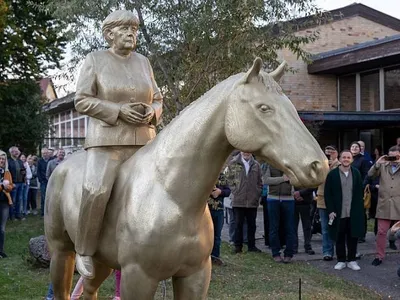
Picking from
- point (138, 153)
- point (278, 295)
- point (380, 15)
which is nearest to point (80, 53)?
point (278, 295)

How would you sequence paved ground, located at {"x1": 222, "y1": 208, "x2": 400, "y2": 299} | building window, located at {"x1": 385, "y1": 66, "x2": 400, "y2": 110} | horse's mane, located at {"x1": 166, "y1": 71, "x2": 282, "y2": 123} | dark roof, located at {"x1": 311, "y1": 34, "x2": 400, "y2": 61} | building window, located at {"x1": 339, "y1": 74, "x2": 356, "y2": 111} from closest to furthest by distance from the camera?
horse's mane, located at {"x1": 166, "y1": 71, "x2": 282, "y2": 123}, paved ground, located at {"x1": 222, "y1": 208, "x2": 400, "y2": 299}, dark roof, located at {"x1": 311, "y1": 34, "x2": 400, "y2": 61}, building window, located at {"x1": 385, "y1": 66, "x2": 400, "y2": 110}, building window, located at {"x1": 339, "y1": 74, "x2": 356, "y2": 111}

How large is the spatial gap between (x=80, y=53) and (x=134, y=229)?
20.6 feet

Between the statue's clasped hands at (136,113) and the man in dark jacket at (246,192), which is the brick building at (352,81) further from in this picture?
the statue's clasped hands at (136,113)

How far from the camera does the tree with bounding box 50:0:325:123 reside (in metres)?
7.66

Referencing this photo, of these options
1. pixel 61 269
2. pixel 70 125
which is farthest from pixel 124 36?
pixel 70 125

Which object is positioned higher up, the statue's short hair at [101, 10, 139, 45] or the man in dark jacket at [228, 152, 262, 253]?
the statue's short hair at [101, 10, 139, 45]

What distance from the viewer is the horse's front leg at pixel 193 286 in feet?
10.0

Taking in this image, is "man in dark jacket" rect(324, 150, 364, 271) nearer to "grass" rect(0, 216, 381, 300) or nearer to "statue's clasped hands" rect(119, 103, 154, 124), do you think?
"grass" rect(0, 216, 381, 300)

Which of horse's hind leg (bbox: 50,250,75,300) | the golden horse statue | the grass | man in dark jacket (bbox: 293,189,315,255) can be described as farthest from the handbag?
the golden horse statue

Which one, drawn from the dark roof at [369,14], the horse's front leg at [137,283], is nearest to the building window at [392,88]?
the dark roof at [369,14]

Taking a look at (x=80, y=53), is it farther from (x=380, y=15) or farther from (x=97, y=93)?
(x=380, y=15)

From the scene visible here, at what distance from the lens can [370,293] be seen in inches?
279

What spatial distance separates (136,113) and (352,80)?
55.5ft

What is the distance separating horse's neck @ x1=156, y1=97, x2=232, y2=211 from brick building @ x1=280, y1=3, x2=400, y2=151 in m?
12.7
